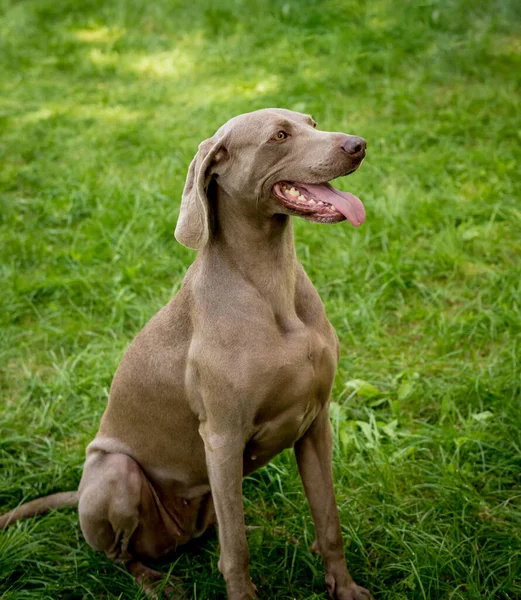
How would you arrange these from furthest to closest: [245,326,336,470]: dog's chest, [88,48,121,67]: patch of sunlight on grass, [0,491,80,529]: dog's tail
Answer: [88,48,121,67]: patch of sunlight on grass → [0,491,80,529]: dog's tail → [245,326,336,470]: dog's chest

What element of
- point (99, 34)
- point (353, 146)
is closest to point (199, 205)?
point (353, 146)

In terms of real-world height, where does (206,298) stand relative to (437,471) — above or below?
above

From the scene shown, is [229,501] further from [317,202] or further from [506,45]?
[506,45]

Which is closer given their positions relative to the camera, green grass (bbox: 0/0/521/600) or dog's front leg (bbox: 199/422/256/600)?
dog's front leg (bbox: 199/422/256/600)

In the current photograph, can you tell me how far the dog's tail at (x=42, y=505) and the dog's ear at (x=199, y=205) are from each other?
1.27m

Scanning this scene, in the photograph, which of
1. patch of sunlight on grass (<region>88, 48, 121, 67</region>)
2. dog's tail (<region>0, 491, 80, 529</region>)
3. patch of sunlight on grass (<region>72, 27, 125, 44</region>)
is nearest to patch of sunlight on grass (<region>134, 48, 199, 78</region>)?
patch of sunlight on grass (<region>88, 48, 121, 67</region>)

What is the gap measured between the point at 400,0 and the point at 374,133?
2.44 metres

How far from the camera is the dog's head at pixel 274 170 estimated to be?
2.27 meters

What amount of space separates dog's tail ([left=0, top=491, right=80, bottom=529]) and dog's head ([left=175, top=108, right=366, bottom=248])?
4.22 feet

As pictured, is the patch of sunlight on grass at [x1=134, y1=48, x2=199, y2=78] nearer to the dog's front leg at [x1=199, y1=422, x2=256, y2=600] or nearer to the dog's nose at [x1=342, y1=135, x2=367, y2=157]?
the dog's nose at [x1=342, y1=135, x2=367, y2=157]

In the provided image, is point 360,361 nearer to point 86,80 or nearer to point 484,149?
point 484,149

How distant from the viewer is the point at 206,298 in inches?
96.6

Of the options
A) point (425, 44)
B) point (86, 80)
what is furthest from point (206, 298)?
point (86, 80)

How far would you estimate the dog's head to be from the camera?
227 cm
